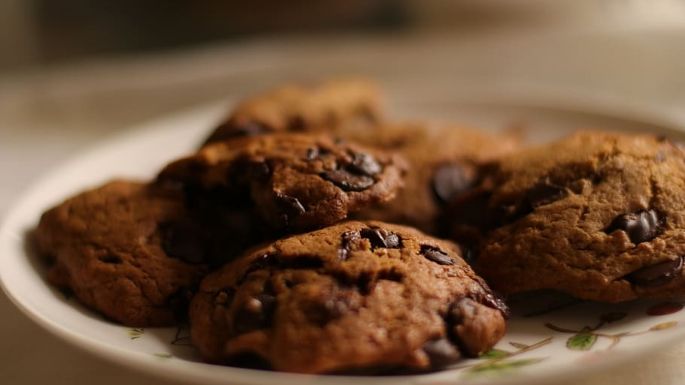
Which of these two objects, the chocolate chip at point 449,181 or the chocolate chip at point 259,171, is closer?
the chocolate chip at point 259,171

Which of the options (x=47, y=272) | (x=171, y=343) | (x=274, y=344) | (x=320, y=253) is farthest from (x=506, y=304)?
(x=47, y=272)

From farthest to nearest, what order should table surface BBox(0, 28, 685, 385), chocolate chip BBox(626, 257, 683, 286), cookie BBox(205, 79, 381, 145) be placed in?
1. table surface BBox(0, 28, 685, 385)
2. cookie BBox(205, 79, 381, 145)
3. chocolate chip BBox(626, 257, 683, 286)

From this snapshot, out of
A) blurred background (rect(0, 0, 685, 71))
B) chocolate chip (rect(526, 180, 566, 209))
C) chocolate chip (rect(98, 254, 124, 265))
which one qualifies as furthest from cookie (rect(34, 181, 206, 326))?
blurred background (rect(0, 0, 685, 71))

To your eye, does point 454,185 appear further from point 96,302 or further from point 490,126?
point 96,302

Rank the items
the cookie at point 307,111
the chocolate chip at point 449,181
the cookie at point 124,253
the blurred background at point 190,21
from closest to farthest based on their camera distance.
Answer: the cookie at point 124,253
the chocolate chip at point 449,181
the cookie at point 307,111
the blurred background at point 190,21

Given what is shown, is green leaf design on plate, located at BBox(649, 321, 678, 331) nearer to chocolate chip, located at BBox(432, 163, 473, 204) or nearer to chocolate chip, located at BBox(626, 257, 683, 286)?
chocolate chip, located at BBox(626, 257, 683, 286)

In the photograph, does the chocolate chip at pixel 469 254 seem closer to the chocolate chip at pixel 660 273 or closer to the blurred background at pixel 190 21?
the chocolate chip at pixel 660 273

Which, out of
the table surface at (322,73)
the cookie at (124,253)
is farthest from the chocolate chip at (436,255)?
the table surface at (322,73)
